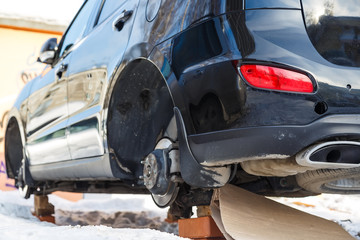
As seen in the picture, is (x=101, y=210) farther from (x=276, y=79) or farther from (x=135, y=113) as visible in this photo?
(x=276, y=79)

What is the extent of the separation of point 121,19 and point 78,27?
136cm

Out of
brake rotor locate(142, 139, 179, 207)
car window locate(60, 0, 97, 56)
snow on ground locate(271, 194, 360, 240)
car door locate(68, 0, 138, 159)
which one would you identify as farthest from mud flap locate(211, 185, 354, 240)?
car window locate(60, 0, 97, 56)

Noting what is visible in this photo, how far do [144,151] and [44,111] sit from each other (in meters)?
1.37

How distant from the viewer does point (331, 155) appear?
6.30ft

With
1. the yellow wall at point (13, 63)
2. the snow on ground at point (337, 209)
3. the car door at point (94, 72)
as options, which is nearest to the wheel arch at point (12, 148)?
the car door at point (94, 72)

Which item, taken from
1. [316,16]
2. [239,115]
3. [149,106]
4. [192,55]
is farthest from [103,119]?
[316,16]

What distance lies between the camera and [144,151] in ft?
9.86

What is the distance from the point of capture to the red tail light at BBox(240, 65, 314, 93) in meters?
1.85

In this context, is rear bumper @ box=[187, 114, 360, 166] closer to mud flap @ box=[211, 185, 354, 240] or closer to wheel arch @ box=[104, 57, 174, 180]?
mud flap @ box=[211, 185, 354, 240]

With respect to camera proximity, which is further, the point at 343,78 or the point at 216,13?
the point at 216,13

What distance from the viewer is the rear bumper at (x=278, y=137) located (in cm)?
183

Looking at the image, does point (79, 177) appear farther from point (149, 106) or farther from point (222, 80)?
point (222, 80)

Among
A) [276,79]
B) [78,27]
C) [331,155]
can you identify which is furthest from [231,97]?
[78,27]

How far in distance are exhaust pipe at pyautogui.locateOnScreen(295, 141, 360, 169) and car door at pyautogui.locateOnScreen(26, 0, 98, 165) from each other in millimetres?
2031
